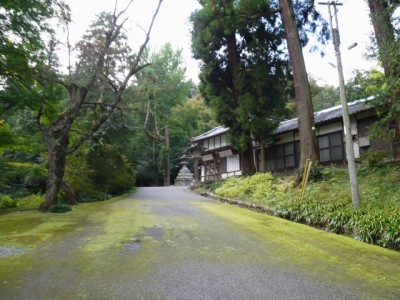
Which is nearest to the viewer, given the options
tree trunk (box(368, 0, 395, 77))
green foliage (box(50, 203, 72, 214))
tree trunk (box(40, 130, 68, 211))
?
tree trunk (box(368, 0, 395, 77))

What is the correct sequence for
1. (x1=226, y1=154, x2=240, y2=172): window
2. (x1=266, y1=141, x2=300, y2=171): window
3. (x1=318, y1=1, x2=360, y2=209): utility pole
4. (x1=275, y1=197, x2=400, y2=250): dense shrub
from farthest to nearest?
(x1=226, y1=154, x2=240, y2=172): window < (x1=266, y1=141, x2=300, y2=171): window < (x1=318, y1=1, x2=360, y2=209): utility pole < (x1=275, y1=197, x2=400, y2=250): dense shrub

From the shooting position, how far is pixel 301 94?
14.5 m

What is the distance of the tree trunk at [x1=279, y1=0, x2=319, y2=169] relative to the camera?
45.5 feet

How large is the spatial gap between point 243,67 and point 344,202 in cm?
1297

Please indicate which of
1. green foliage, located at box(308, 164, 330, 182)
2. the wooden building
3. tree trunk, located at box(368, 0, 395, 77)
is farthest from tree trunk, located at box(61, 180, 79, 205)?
tree trunk, located at box(368, 0, 395, 77)

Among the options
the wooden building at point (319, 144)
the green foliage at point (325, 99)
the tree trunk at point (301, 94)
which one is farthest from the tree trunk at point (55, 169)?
the green foliage at point (325, 99)

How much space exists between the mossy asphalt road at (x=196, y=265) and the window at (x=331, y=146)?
1193 centimetres

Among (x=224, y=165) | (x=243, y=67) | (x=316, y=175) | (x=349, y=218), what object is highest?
(x=243, y=67)

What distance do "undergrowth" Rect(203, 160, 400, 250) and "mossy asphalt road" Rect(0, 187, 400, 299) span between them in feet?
1.37

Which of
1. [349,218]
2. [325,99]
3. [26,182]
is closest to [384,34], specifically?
[349,218]

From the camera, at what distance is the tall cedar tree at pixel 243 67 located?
58.1 ft

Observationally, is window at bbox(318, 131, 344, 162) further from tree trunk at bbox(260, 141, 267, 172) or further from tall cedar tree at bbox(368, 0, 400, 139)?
tall cedar tree at bbox(368, 0, 400, 139)

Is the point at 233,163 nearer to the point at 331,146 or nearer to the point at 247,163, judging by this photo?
the point at 247,163

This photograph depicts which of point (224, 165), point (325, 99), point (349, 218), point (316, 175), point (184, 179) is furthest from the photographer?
point (184, 179)
